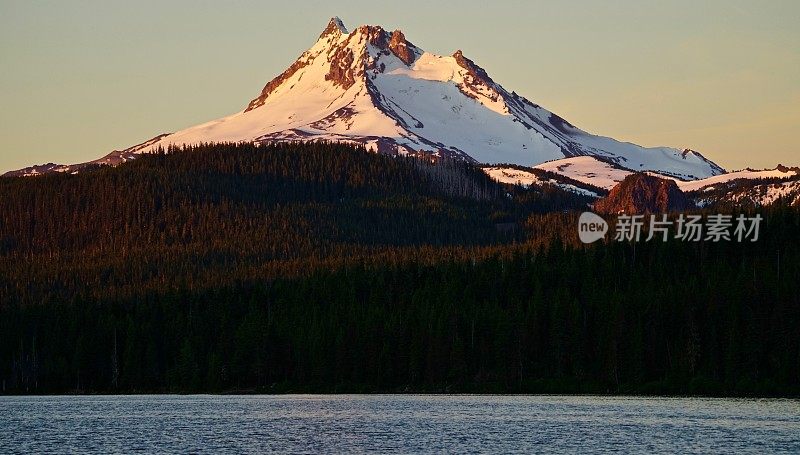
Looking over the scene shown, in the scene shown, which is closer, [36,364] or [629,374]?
[629,374]

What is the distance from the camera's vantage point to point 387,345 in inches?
6594

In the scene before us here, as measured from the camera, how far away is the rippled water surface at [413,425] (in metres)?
96.8

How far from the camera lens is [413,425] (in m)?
114

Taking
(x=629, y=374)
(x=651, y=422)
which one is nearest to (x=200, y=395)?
(x=629, y=374)

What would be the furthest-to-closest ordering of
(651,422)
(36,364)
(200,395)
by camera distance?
(36,364)
(200,395)
(651,422)

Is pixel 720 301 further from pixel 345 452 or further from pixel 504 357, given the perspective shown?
pixel 345 452

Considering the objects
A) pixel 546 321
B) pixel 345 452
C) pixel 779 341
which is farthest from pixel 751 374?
pixel 345 452

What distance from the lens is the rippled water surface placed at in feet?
317

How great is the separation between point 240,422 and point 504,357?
4886 centimetres

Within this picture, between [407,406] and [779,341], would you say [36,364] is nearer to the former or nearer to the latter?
[407,406]

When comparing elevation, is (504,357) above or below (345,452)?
above

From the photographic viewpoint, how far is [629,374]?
15388cm

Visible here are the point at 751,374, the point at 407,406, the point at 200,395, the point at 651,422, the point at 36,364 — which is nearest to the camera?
the point at 651,422

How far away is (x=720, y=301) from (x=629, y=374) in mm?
12094
